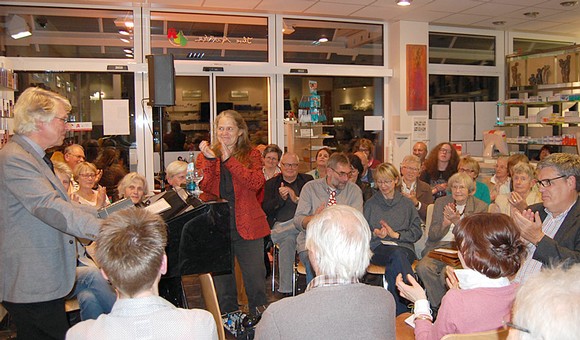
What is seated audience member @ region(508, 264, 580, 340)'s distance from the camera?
1102mm

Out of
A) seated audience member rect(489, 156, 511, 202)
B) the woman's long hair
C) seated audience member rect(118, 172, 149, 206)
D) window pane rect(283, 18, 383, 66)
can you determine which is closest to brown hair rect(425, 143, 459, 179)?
seated audience member rect(489, 156, 511, 202)

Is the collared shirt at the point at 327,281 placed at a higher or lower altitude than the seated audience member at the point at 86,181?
lower

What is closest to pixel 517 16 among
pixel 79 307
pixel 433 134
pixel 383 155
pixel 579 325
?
pixel 433 134

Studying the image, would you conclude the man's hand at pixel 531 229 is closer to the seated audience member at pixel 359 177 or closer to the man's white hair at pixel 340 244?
the man's white hair at pixel 340 244

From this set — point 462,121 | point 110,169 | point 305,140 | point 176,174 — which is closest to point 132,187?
point 176,174

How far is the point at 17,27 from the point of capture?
6.67 metres

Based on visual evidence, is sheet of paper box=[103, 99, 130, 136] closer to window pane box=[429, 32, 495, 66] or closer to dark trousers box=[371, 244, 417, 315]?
dark trousers box=[371, 244, 417, 315]

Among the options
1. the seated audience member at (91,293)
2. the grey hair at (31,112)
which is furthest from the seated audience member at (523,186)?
the grey hair at (31,112)

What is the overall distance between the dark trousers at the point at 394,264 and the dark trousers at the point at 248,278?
1099 mm

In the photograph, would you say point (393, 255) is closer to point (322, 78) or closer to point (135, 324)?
point (135, 324)

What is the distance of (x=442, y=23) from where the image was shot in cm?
818

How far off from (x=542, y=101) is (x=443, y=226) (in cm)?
481

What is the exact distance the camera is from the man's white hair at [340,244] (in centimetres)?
188

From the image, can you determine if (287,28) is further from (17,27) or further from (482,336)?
(482,336)
